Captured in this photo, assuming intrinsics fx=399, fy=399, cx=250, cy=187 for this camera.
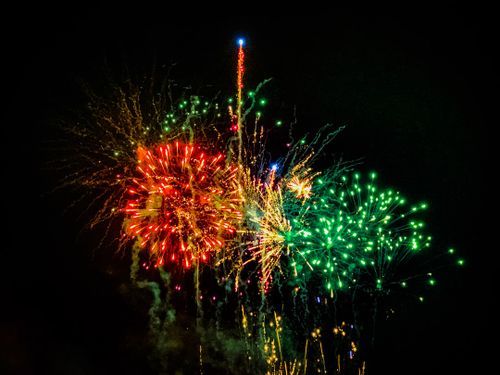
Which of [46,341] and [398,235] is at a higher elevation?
[398,235]

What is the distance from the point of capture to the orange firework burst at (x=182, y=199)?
8.35m

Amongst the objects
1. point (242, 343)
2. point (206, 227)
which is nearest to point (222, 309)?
point (242, 343)

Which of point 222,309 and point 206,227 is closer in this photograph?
point 206,227

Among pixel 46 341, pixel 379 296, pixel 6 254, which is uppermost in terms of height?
pixel 6 254

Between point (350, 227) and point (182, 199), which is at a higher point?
point (182, 199)

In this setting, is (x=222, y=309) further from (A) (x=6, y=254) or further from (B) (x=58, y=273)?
(A) (x=6, y=254)

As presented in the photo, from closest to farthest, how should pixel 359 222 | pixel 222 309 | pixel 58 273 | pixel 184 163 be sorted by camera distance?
pixel 184 163 → pixel 359 222 → pixel 58 273 → pixel 222 309

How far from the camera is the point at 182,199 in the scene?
28.0 feet

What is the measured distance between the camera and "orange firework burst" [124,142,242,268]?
8.35 meters

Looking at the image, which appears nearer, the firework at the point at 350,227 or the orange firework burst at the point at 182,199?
the orange firework burst at the point at 182,199

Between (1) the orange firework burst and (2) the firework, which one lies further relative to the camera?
(2) the firework

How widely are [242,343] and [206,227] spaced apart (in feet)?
15.5

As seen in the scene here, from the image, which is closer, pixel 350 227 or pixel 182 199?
pixel 182 199

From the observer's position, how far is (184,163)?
8.34m
